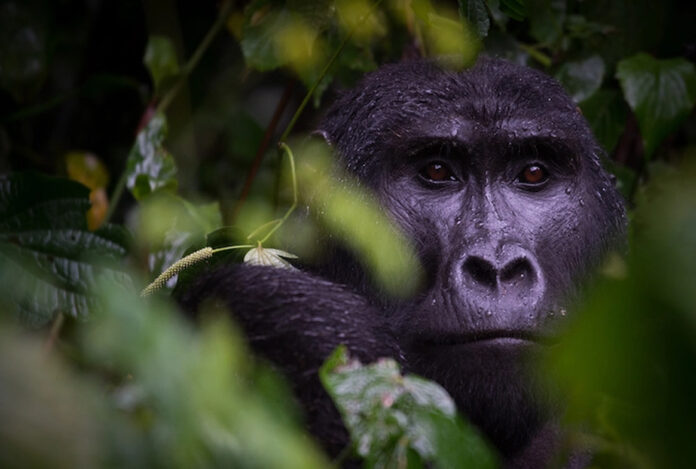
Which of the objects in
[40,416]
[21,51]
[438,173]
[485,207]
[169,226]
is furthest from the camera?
[21,51]

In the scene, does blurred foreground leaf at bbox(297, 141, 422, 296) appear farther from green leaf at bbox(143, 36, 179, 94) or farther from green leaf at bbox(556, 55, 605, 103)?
green leaf at bbox(556, 55, 605, 103)

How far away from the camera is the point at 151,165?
12.2 feet

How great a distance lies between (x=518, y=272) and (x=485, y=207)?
35 cm

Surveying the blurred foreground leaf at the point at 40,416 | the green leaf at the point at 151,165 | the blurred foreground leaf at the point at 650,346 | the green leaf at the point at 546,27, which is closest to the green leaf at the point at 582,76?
the green leaf at the point at 546,27

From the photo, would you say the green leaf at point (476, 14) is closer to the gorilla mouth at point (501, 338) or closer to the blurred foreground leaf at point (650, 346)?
the gorilla mouth at point (501, 338)

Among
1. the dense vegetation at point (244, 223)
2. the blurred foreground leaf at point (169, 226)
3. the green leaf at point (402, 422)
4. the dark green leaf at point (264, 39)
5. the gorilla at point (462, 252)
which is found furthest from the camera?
the dark green leaf at point (264, 39)

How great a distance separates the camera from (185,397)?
119cm

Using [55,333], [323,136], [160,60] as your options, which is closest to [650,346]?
[323,136]

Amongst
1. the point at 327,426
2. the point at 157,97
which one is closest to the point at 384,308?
the point at 327,426

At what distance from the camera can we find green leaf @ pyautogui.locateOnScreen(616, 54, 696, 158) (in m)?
3.68

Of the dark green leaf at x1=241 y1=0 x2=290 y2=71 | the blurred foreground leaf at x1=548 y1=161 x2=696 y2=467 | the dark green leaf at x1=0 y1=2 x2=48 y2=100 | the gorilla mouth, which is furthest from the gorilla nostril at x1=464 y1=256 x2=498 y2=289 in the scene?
the dark green leaf at x1=0 y1=2 x2=48 y2=100

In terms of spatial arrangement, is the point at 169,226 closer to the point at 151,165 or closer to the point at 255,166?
the point at 151,165

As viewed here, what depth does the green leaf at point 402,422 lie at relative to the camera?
4.67 ft

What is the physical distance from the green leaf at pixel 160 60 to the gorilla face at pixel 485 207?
1193mm
